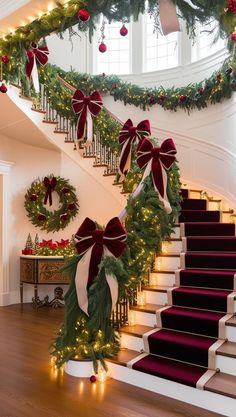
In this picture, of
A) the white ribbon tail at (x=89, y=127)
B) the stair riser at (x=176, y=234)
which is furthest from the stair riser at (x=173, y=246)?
the white ribbon tail at (x=89, y=127)

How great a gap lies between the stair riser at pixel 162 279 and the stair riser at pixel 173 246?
0.50 meters

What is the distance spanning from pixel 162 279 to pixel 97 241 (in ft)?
4.57

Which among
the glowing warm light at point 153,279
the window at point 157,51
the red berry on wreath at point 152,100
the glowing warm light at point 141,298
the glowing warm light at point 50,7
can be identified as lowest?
the glowing warm light at point 141,298

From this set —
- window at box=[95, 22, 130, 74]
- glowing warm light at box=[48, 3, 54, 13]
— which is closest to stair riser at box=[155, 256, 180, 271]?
glowing warm light at box=[48, 3, 54, 13]

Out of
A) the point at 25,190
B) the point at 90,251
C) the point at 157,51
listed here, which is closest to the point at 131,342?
the point at 90,251

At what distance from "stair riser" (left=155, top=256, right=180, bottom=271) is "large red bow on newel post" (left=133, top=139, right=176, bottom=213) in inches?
28.9

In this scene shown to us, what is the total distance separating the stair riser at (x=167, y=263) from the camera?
487 cm

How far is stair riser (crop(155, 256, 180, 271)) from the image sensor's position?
4.87 m

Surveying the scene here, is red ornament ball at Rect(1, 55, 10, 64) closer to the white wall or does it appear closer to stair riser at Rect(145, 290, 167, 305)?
stair riser at Rect(145, 290, 167, 305)

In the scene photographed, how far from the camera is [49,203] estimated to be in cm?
759

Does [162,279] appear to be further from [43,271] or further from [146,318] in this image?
[43,271]

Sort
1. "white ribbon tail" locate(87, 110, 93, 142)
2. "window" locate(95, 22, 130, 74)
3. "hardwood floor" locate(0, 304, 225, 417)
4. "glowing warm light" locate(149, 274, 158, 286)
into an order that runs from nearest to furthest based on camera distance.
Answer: "hardwood floor" locate(0, 304, 225, 417)
"glowing warm light" locate(149, 274, 158, 286)
"white ribbon tail" locate(87, 110, 93, 142)
"window" locate(95, 22, 130, 74)

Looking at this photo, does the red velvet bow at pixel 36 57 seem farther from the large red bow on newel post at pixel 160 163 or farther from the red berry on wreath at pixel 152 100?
the red berry on wreath at pixel 152 100

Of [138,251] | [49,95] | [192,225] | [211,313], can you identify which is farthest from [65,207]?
[211,313]
